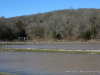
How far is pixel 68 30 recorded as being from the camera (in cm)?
9462

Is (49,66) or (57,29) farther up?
(57,29)

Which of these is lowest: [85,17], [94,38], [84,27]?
[94,38]

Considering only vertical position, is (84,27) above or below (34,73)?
above

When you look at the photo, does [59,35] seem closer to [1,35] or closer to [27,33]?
[27,33]

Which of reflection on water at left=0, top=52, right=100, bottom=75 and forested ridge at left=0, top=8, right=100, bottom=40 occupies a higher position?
forested ridge at left=0, top=8, right=100, bottom=40

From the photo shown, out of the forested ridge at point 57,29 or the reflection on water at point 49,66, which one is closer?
the reflection on water at point 49,66

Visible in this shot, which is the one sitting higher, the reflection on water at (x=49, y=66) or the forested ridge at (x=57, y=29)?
the forested ridge at (x=57, y=29)

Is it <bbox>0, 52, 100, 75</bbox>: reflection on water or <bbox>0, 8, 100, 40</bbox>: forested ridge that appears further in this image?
<bbox>0, 8, 100, 40</bbox>: forested ridge

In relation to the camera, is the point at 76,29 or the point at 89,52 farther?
the point at 76,29

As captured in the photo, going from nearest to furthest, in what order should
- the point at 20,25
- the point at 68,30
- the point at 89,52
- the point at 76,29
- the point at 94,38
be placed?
the point at 89,52
the point at 94,38
the point at 76,29
the point at 68,30
the point at 20,25

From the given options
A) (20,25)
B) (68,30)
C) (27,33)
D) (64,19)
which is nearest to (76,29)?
(68,30)

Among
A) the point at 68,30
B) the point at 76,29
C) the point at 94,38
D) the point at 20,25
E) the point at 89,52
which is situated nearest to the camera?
the point at 89,52

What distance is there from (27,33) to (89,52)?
247 feet

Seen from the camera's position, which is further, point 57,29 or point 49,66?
point 57,29
